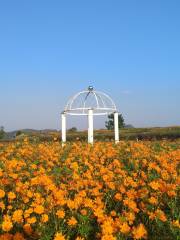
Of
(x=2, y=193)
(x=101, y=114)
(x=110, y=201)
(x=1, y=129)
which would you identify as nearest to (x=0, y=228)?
(x=2, y=193)

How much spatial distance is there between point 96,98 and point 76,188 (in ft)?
37.6

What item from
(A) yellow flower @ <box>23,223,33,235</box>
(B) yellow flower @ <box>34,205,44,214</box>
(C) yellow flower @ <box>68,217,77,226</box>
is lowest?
A: (A) yellow flower @ <box>23,223,33,235</box>

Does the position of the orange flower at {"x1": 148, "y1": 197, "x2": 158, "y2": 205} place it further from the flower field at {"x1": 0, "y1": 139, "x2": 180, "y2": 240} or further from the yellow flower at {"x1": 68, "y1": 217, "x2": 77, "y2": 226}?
the yellow flower at {"x1": 68, "y1": 217, "x2": 77, "y2": 226}

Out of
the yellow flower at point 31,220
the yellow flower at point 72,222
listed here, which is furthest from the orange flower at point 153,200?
the yellow flower at point 31,220

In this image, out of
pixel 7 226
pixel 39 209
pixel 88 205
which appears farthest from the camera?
pixel 88 205

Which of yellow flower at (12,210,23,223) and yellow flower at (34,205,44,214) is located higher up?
yellow flower at (34,205,44,214)

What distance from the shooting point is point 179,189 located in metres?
5.98

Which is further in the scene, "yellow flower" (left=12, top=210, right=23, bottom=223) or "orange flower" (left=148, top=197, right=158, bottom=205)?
"orange flower" (left=148, top=197, right=158, bottom=205)

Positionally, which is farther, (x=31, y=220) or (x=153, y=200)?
(x=153, y=200)

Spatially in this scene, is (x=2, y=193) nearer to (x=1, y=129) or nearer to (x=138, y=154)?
(x=138, y=154)

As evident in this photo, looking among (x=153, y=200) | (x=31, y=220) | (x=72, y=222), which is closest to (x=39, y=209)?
(x=31, y=220)

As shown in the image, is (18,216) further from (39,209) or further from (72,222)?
(72,222)

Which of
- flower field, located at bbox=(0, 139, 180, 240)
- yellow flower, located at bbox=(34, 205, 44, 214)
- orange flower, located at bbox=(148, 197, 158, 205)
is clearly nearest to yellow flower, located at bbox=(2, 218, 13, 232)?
flower field, located at bbox=(0, 139, 180, 240)

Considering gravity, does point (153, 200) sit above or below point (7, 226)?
above
